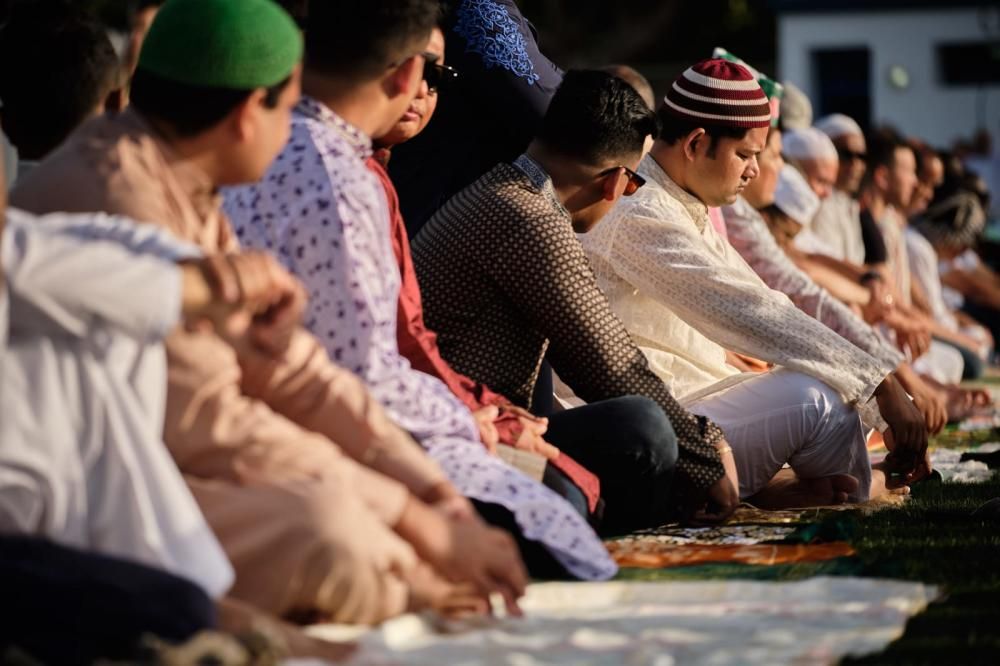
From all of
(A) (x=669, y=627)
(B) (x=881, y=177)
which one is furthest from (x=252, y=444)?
(B) (x=881, y=177)

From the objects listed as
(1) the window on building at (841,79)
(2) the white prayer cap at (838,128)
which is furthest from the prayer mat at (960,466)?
(1) the window on building at (841,79)

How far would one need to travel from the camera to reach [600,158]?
5.21 metres

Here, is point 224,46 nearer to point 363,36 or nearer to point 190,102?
point 190,102

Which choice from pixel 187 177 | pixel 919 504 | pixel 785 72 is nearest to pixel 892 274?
pixel 919 504

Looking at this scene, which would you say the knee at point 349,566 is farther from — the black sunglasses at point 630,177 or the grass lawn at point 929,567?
the black sunglasses at point 630,177

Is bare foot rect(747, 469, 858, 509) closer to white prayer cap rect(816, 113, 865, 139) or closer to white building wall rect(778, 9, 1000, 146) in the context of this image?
white prayer cap rect(816, 113, 865, 139)

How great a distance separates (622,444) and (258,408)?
155 cm

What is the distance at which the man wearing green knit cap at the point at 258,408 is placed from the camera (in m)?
3.42

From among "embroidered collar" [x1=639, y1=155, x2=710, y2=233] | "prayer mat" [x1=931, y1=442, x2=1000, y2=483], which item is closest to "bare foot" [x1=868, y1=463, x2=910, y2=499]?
"prayer mat" [x1=931, y1=442, x2=1000, y2=483]

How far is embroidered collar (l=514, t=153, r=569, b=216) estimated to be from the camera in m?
5.09

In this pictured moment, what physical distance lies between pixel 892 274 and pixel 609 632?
27.6ft

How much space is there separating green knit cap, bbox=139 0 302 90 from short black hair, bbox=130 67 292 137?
0.05ft

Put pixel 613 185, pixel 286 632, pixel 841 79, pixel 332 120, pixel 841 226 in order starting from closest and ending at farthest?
pixel 286 632, pixel 332 120, pixel 613 185, pixel 841 226, pixel 841 79

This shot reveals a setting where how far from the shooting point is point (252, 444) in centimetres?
352
